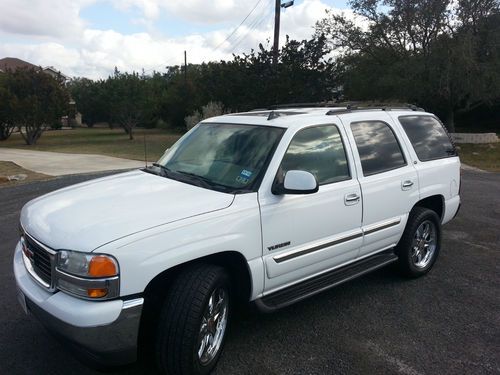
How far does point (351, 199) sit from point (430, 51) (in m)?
18.8

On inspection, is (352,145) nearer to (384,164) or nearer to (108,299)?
(384,164)

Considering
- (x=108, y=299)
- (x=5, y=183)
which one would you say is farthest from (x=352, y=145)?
(x=5, y=183)

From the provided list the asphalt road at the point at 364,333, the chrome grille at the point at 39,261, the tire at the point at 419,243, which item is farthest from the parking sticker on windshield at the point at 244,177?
the tire at the point at 419,243

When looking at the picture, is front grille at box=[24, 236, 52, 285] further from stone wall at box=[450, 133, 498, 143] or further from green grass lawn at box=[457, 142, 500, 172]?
stone wall at box=[450, 133, 498, 143]

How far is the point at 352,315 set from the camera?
3998 millimetres

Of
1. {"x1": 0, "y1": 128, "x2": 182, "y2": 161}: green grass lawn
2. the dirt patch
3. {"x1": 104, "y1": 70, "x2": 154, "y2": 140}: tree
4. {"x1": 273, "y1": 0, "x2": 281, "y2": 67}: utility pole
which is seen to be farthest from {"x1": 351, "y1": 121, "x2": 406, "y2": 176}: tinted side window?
{"x1": 104, "y1": 70, "x2": 154, "y2": 140}: tree

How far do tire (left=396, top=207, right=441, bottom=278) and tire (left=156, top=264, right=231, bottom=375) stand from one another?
2371 mm

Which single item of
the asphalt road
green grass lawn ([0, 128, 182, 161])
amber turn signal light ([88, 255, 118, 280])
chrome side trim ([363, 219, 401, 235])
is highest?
amber turn signal light ([88, 255, 118, 280])

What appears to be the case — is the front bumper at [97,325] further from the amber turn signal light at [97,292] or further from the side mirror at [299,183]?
the side mirror at [299,183]

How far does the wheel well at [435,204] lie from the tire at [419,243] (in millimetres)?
195

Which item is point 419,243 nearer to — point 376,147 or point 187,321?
point 376,147

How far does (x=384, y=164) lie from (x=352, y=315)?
1.44 m

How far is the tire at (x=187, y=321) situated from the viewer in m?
2.75

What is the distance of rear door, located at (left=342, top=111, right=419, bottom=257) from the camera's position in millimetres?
4098
